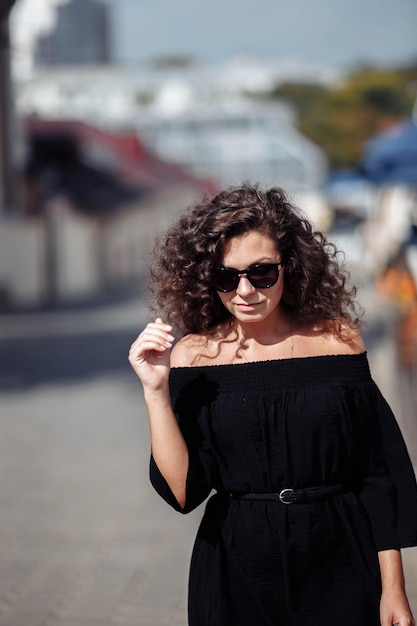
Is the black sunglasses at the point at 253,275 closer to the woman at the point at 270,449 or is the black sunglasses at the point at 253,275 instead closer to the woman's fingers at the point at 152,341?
the woman at the point at 270,449

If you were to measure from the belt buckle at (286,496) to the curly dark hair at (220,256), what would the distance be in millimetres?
417

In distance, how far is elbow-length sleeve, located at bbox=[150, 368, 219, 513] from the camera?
98.8 inches

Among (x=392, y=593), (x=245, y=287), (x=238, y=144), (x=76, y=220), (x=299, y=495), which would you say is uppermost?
(x=238, y=144)

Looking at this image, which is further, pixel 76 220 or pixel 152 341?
pixel 76 220

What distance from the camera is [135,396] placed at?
1168 cm

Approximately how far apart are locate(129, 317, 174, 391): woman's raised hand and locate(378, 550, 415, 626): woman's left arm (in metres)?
0.68

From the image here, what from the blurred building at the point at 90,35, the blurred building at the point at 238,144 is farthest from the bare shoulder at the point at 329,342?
the blurred building at the point at 90,35

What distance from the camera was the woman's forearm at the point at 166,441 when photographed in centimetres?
242

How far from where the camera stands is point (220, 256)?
8.43ft

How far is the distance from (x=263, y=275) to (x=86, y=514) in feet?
14.3

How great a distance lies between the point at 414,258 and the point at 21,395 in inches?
201

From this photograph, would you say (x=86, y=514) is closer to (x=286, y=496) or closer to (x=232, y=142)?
(x=286, y=496)

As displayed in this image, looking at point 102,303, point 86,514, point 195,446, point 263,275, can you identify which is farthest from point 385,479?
point 102,303

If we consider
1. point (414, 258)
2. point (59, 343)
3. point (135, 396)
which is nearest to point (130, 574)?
point (414, 258)
